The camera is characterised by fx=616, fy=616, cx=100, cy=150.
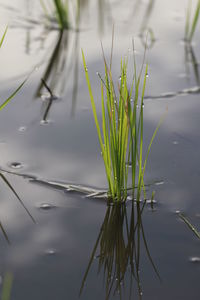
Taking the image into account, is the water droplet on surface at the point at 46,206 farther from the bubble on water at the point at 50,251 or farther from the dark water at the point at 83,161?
the bubble on water at the point at 50,251

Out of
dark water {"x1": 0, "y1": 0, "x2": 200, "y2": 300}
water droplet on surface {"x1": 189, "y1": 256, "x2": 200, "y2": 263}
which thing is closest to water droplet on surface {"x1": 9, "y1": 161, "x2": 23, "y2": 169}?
dark water {"x1": 0, "y1": 0, "x2": 200, "y2": 300}


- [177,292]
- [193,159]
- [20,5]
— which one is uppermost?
[20,5]

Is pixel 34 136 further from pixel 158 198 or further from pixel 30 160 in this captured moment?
pixel 158 198

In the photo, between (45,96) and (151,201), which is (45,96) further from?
(151,201)

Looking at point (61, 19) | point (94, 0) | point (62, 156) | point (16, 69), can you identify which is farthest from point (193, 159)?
point (94, 0)

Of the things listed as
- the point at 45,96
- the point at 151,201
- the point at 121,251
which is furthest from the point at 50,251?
the point at 45,96

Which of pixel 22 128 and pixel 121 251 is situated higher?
pixel 22 128

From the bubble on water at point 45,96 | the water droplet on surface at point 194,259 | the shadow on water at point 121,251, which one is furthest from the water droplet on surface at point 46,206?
the bubble on water at point 45,96
